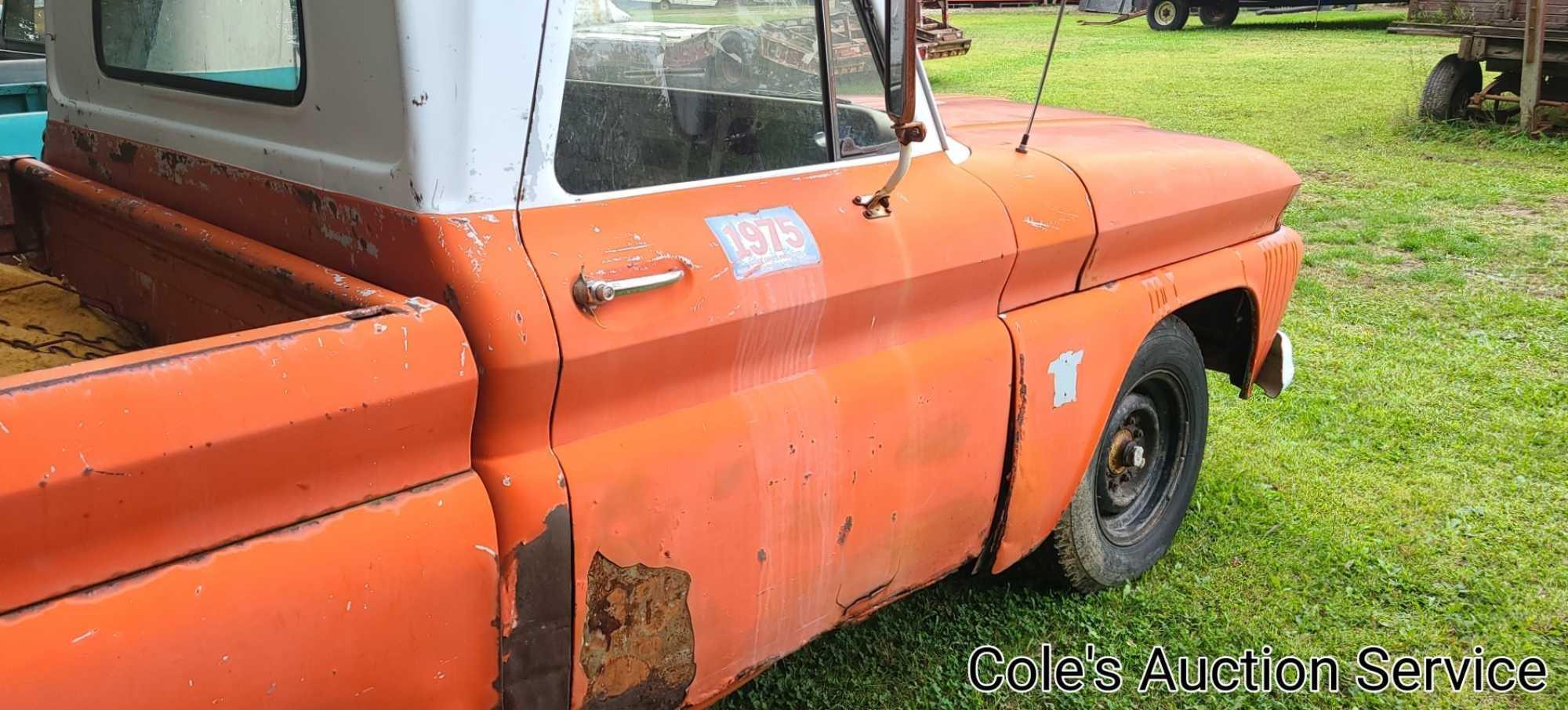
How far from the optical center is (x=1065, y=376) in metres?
2.60

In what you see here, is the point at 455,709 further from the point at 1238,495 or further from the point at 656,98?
the point at 1238,495

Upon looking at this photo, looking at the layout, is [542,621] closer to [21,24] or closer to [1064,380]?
[1064,380]

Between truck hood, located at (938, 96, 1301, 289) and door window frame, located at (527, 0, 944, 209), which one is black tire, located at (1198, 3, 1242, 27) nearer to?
truck hood, located at (938, 96, 1301, 289)

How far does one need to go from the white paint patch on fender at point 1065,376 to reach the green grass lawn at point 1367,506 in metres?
0.60

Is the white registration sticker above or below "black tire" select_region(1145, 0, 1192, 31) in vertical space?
below

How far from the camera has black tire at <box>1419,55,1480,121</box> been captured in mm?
10523

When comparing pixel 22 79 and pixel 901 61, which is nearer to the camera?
pixel 901 61

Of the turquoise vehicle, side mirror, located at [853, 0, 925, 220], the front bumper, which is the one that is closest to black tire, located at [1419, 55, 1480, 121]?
the front bumper

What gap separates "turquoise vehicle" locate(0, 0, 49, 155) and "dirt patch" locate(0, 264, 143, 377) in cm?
113

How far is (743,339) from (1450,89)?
1083cm

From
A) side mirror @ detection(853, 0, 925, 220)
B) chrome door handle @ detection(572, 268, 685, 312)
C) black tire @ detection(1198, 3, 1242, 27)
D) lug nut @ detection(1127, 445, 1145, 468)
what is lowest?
lug nut @ detection(1127, 445, 1145, 468)

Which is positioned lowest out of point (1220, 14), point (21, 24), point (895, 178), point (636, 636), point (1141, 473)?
point (1141, 473)

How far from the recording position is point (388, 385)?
1.47 meters

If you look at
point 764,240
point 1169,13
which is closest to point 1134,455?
point 764,240
